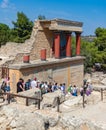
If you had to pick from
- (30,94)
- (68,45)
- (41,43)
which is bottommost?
(30,94)

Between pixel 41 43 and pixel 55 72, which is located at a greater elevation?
pixel 41 43

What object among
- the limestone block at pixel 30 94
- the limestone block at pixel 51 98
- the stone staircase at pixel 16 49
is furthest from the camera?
the stone staircase at pixel 16 49

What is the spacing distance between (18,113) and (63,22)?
13.7 meters

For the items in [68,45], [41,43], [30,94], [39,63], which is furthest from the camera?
[68,45]

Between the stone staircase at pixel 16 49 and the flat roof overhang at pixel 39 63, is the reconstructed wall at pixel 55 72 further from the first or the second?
the stone staircase at pixel 16 49

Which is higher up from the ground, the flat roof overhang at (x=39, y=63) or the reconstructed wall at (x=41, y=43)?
the reconstructed wall at (x=41, y=43)

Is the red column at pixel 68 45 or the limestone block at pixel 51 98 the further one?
the red column at pixel 68 45

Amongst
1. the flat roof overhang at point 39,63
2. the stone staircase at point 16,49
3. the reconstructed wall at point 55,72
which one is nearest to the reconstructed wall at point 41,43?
the stone staircase at point 16,49

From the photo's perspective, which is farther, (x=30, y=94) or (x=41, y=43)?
(x=41, y=43)

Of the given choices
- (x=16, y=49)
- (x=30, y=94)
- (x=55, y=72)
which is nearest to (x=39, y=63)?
(x=55, y=72)

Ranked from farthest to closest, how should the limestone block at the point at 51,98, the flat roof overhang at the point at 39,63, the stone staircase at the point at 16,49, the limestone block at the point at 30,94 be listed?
the stone staircase at the point at 16,49 → the flat roof overhang at the point at 39,63 → the limestone block at the point at 51,98 → the limestone block at the point at 30,94

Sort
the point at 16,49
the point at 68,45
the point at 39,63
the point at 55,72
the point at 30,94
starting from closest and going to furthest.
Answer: the point at 30,94
the point at 39,63
the point at 55,72
the point at 68,45
the point at 16,49

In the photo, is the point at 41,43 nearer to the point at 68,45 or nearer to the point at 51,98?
the point at 68,45

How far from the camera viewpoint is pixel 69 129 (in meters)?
12.5
